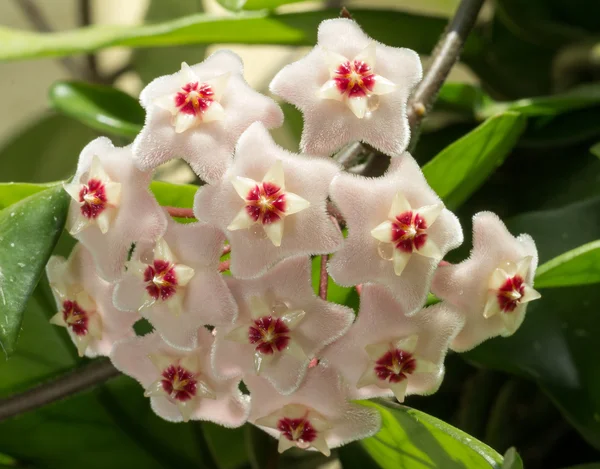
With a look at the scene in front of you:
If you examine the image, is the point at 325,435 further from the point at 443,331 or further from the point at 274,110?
the point at 274,110

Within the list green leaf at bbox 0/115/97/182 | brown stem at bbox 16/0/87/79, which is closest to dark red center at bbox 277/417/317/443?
green leaf at bbox 0/115/97/182

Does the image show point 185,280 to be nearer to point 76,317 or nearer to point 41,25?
point 76,317

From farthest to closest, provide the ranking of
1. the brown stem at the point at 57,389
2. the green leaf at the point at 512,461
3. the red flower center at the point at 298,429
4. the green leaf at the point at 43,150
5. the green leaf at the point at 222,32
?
the green leaf at the point at 43,150 → the green leaf at the point at 222,32 → the brown stem at the point at 57,389 → the red flower center at the point at 298,429 → the green leaf at the point at 512,461

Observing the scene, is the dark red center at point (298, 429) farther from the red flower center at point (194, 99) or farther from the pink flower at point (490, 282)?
the red flower center at point (194, 99)

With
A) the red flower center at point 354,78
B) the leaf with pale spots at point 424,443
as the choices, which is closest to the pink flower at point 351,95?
the red flower center at point 354,78

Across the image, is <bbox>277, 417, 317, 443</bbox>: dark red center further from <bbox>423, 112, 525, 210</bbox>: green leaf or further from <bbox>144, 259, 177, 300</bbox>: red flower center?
<bbox>423, 112, 525, 210</bbox>: green leaf

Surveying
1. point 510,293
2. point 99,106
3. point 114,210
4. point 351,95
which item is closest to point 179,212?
point 114,210
